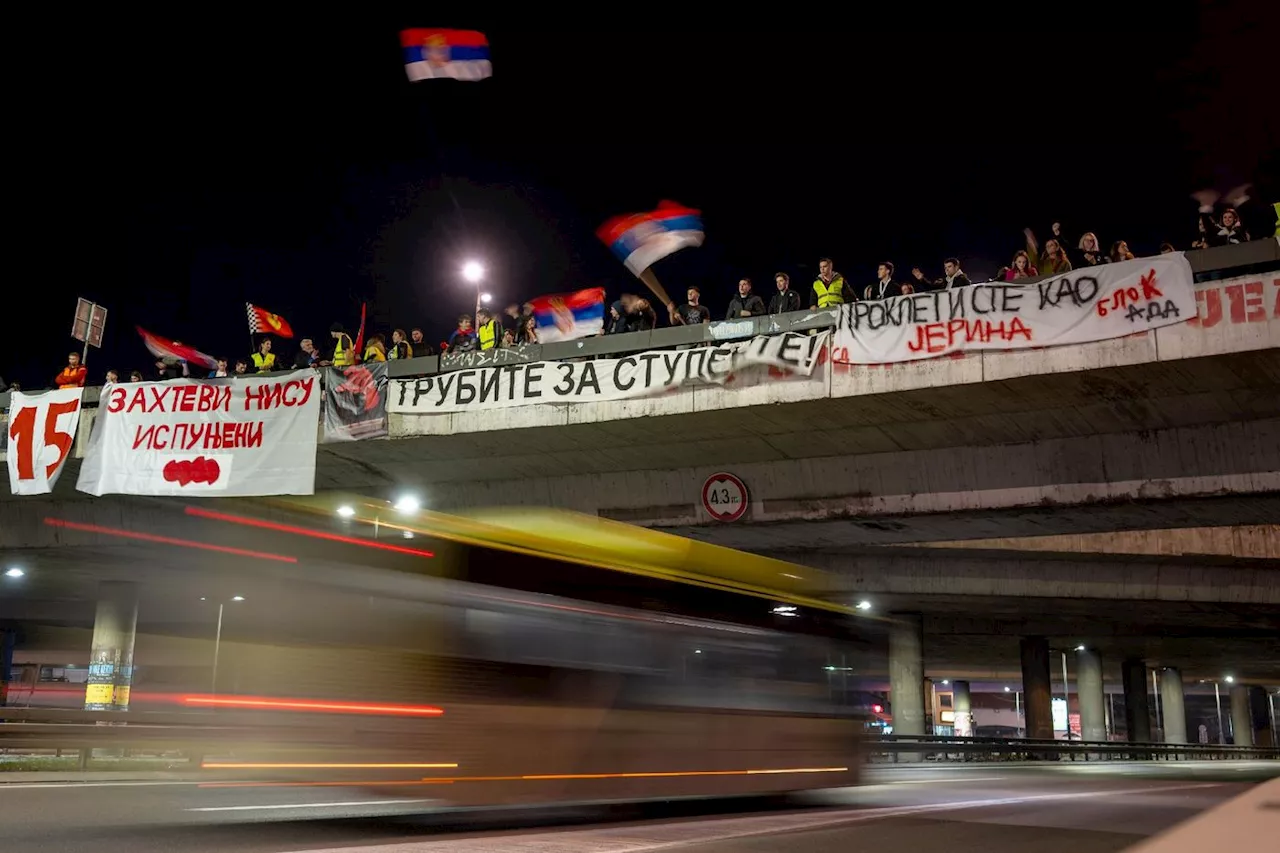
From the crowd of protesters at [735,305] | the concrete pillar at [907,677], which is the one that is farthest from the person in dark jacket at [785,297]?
the concrete pillar at [907,677]

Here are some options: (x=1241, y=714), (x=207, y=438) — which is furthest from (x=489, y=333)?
(x=1241, y=714)

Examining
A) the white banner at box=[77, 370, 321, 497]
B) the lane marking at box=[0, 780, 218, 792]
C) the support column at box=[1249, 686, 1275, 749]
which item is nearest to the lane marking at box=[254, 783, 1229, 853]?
the lane marking at box=[0, 780, 218, 792]

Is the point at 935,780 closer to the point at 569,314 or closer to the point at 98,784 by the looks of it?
the point at 569,314

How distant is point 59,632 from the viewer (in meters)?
65.4

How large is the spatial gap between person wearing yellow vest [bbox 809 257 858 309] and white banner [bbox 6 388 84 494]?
1526cm

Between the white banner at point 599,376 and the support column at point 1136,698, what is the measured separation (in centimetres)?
4772

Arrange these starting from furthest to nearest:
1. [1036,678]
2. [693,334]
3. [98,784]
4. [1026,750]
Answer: [1036,678], [1026,750], [693,334], [98,784]

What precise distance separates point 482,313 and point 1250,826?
60.7 feet

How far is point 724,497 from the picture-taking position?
21.0m

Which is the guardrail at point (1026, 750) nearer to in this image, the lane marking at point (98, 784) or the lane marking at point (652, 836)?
the lane marking at point (652, 836)

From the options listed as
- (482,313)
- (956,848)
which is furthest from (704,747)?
(482,313)

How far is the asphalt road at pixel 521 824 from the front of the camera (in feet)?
28.8

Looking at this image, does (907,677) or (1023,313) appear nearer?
(1023,313)

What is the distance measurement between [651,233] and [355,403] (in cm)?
650
